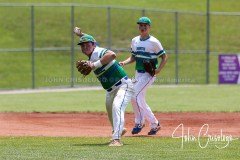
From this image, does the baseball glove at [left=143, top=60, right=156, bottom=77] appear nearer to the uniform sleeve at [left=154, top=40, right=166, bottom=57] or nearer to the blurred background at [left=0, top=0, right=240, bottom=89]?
the uniform sleeve at [left=154, top=40, right=166, bottom=57]

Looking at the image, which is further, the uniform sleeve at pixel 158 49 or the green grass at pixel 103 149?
the uniform sleeve at pixel 158 49

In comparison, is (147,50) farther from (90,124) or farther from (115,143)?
(90,124)

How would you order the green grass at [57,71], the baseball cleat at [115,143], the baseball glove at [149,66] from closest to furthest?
1. the baseball cleat at [115,143]
2. the baseball glove at [149,66]
3. the green grass at [57,71]

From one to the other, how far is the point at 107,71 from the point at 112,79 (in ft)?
0.66

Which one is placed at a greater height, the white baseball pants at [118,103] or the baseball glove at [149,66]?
the baseball glove at [149,66]

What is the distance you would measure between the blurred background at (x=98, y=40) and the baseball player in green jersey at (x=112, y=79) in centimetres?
1702

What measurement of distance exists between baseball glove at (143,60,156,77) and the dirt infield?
118cm

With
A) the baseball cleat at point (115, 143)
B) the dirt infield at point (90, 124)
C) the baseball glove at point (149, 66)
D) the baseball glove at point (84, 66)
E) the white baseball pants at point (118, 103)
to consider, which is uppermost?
the baseball glove at point (84, 66)

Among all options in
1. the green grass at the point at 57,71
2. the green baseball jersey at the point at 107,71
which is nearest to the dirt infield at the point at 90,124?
the green baseball jersey at the point at 107,71

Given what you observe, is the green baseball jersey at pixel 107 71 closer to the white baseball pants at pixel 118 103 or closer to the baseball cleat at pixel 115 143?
the white baseball pants at pixel 118 103

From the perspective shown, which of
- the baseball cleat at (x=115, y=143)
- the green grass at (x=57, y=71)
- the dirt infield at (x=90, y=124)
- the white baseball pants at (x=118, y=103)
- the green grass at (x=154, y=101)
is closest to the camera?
the baseball cleat at (x=115, y=143)

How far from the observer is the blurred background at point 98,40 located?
1331 inches

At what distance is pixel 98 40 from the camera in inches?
1543

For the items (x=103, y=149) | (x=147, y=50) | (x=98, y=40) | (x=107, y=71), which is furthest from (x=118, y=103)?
(x=98, y=40)
